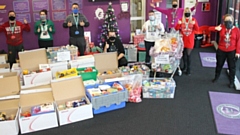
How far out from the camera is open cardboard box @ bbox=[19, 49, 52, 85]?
4.67 meters

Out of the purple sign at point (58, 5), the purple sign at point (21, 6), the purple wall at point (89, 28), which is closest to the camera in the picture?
the purple sign at point (21, 6)

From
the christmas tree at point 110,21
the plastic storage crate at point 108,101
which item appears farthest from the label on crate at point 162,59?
the christmas tree at point 110,21

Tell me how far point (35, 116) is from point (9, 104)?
58 cm

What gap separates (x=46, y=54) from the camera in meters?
5.06

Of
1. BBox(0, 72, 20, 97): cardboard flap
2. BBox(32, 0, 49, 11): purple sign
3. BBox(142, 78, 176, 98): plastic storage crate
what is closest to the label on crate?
BBox(142, 78, 176, 98): plastic storage crate

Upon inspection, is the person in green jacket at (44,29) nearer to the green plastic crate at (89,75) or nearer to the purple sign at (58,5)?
the purple sign at (58,5)

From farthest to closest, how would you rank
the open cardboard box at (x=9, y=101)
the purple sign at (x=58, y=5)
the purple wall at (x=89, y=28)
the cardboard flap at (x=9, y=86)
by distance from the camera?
the purple sign at (x=58, y=5)
the purple wall at (x=89, y=28)
the cardboard flap at (x=9, y=86)
the open cardboard box at (x=9, y=101)

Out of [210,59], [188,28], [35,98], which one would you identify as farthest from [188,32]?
[35,98]

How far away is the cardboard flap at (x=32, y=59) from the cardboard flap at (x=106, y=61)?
944 millimetres

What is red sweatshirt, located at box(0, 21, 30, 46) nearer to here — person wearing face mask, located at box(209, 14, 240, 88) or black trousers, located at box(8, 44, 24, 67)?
black trousers, located at box(8, 44, 24, 67)

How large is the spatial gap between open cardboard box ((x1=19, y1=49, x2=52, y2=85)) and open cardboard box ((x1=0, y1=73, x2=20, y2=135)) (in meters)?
0.27

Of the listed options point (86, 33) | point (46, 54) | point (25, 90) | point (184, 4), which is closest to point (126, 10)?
point (86, 33)

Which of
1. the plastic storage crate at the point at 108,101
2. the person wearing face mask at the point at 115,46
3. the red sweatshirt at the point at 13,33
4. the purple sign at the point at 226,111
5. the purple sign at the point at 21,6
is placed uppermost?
the purple sign at the point at 21,6

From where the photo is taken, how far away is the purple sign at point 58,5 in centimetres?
640
